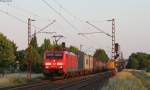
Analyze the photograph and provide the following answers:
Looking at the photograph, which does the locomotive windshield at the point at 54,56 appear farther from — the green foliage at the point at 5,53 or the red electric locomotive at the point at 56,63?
the green foliage at the point at 5,53

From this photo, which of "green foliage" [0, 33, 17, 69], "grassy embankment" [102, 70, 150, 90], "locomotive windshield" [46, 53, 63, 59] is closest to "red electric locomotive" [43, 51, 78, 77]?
"locomotive windshield" [46, 53, 63, 59]

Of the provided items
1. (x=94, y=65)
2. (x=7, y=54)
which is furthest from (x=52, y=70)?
(x=7, y=54)

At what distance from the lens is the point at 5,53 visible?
112125 mm

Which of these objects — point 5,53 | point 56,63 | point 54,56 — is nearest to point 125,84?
point 56,63

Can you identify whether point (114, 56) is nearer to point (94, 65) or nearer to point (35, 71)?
point (94, 65)

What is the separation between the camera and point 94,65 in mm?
91125

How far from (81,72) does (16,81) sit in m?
25.4

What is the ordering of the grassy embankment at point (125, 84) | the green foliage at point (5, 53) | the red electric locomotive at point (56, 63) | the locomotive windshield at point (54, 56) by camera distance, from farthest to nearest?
the green foliage at point (5, 53)
the locomotive windshield at point (54, 56)
the red electric locomotive at point (56, 63)
the grassy embankment at point (125, 84)

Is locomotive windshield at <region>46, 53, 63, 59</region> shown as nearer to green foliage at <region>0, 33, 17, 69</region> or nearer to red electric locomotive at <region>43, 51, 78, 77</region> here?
red electric locomotive at <region>43, 51, 78, 77</region>

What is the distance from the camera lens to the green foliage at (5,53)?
111 metres

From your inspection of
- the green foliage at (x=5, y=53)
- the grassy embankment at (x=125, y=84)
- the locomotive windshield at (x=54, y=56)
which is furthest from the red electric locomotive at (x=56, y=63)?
the green foliage at (x=5, y=53)

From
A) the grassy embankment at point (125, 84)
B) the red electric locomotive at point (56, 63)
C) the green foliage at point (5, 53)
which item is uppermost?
the green foliage at point (5, 53)

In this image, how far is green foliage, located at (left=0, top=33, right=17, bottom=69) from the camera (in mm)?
111000

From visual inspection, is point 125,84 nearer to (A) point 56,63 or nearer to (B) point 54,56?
(A) point 56,63
